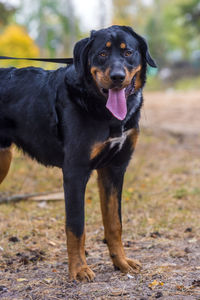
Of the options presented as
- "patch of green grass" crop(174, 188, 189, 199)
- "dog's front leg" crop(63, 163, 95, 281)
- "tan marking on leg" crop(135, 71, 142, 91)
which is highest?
"tan marking on leg" crop(135, 71, 142, 91)

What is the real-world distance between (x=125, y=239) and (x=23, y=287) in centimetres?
164

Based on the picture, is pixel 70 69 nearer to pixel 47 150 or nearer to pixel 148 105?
pixel 47 150

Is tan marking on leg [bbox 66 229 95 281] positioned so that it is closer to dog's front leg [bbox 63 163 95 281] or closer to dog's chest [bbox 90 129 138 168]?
dog's front leg [bbox 63 163 95 281]

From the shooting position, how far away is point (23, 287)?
3.40 meters

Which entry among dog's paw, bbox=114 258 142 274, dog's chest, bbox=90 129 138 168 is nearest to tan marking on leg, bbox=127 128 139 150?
dog's chest, bbox=90 129 138 168

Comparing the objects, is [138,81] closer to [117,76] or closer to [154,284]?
[117,76]

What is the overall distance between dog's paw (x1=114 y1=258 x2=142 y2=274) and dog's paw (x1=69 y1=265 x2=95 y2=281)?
326 mm

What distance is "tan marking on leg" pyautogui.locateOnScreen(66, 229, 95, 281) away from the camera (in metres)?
3.47

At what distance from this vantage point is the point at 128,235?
192 inches

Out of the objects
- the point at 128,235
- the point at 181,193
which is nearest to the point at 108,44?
the point at 128,235

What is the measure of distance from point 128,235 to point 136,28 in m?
43.3

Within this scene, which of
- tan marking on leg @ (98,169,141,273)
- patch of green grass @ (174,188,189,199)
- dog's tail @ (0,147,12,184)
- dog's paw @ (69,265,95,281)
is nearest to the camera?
dog's paw @ (69,265,95,281)

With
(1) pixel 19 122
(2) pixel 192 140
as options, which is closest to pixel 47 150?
(1) pixel 19 122

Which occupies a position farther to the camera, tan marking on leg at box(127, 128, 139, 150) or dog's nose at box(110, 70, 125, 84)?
tan marking on leg at box(127, 128, 139, 150)
